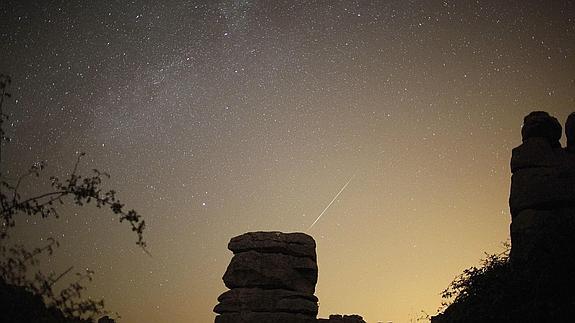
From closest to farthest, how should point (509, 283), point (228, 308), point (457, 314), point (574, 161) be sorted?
point (509, 283) < point (457, 314) < point (574, 161) < point (228, 308)

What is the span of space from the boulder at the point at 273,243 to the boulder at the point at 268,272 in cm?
29

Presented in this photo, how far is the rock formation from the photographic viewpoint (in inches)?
1239

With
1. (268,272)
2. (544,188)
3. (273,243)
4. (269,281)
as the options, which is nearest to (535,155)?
(544,188)

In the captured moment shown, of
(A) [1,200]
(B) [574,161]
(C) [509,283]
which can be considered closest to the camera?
(A) [1,200]

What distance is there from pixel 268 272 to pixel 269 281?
522mm

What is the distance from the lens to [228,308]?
3191 centimetres

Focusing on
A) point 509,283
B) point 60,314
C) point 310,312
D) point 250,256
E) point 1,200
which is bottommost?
point 60,314

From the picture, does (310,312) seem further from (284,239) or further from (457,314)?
(457,314)

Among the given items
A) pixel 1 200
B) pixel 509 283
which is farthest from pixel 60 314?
pixel 509 283

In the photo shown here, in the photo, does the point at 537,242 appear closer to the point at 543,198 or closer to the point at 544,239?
the point at 544,239

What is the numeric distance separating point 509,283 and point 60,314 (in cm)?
1994

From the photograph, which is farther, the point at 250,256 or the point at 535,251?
the point at 250,256

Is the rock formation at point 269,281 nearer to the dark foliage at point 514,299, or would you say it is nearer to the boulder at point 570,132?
the dark foliage at point 514,299

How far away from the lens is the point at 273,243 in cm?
3284
